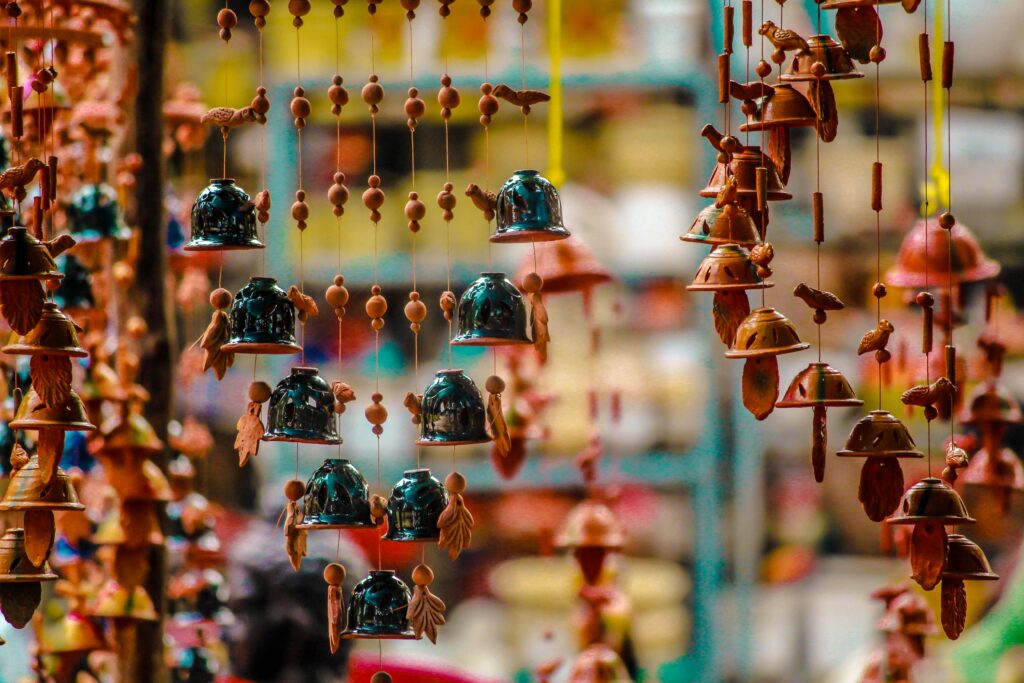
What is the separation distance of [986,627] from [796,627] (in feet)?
3.63

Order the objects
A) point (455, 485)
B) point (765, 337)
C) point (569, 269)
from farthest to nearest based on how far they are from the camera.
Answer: point (569, 269)
point (455, 485)
point (765, 337)

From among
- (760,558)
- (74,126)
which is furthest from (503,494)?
(74,126)

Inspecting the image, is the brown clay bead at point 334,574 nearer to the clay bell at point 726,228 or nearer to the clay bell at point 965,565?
the clay bell at point 726,228

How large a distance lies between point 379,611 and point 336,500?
→ 5.0 inches

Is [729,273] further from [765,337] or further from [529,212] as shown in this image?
[529,212]

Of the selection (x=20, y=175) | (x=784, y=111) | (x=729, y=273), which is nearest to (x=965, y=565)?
(x=729, y=273)

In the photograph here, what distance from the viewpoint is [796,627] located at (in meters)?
3.96

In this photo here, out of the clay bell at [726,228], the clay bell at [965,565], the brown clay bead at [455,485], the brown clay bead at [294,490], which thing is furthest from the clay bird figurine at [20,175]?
the clay bell at [965,565]

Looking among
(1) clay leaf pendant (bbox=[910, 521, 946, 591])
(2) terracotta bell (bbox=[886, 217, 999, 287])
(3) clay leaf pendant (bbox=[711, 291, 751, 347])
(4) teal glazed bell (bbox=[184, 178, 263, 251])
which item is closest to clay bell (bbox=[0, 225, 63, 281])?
(4) teal glazed bell (bbox=[184, 178, 263, 251])

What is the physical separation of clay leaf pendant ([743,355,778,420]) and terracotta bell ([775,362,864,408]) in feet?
0.04

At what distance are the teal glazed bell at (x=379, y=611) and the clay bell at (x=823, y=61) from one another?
0.66m

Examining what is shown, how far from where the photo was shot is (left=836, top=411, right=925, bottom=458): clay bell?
145 centimetres

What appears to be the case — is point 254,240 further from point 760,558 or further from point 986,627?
point 760,558

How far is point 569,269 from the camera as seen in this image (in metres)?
2.13
